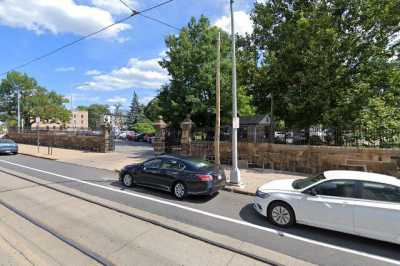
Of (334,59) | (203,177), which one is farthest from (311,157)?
(203,177)

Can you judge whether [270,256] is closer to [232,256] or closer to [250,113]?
[232,256]

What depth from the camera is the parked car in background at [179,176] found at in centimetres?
791

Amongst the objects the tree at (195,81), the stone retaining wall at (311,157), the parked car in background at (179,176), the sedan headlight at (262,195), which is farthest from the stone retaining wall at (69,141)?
the sedan headlight at (262,195)

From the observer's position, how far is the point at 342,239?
533cm

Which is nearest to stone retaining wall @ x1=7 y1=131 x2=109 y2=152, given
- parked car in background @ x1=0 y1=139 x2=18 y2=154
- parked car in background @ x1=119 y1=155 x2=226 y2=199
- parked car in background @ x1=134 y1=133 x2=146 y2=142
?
parked car in background @ x1=0 y1=139 x2=18 y2=154

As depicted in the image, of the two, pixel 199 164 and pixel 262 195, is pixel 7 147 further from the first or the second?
pixel 262 195

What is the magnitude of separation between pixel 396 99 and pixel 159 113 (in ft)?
51.4

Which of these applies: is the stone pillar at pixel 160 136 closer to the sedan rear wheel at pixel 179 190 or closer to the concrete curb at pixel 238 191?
the concrete curb at pixel 238 191

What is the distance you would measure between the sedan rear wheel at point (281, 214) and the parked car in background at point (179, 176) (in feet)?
7.55

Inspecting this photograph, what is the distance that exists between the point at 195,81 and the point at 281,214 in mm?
16508

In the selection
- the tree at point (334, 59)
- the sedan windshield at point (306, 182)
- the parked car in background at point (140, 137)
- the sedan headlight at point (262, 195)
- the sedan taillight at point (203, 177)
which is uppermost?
the tree at point (334, 59)

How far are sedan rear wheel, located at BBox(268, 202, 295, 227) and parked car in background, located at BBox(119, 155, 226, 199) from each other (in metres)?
2.30

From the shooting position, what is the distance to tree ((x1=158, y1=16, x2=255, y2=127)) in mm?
19891

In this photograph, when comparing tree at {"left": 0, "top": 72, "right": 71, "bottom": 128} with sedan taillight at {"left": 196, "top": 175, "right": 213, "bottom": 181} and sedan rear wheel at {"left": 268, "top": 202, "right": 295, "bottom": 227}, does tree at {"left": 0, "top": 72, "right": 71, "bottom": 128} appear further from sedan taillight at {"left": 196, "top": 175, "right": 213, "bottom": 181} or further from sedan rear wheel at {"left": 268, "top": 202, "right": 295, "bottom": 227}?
sedan rear wheel at {"left": 268, "top": 202, "right": 295, "bottom": 227}
